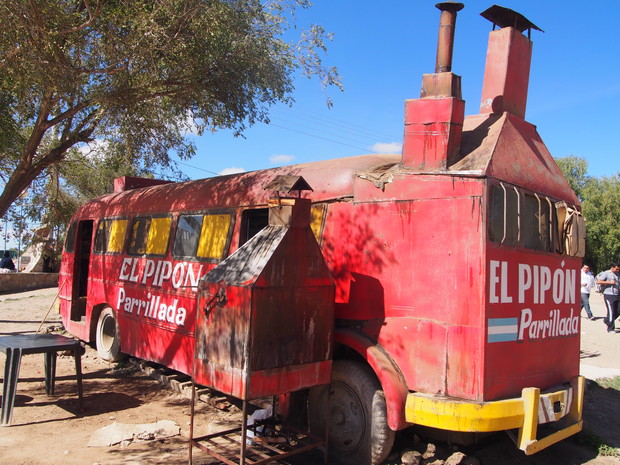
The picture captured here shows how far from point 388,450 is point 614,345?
9.33 metres

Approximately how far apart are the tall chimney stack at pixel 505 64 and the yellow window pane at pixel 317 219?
74.4 inches

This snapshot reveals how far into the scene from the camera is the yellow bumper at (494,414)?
390cm

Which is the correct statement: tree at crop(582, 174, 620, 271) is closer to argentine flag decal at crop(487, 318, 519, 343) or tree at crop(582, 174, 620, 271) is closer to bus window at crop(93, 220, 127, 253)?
bus window at crop(93, 220, 127, 253)

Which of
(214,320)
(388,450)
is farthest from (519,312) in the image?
(214,320)

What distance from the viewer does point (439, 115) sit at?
4.55 m

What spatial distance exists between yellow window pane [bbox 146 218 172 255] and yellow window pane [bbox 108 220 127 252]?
100 centimetres

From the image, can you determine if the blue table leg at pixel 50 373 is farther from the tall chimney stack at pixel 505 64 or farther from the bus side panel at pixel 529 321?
the tall chimney stack at pixel 505 64

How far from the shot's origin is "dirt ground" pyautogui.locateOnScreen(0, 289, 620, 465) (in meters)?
4.89

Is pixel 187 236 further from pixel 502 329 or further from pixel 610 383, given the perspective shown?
pixel 610 383

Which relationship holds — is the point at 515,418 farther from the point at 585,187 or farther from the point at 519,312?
the point at 585,187

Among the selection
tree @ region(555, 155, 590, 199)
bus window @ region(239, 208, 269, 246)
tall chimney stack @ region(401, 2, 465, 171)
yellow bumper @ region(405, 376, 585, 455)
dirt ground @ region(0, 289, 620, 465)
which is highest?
tree @ region(555, 155, 590, 199)

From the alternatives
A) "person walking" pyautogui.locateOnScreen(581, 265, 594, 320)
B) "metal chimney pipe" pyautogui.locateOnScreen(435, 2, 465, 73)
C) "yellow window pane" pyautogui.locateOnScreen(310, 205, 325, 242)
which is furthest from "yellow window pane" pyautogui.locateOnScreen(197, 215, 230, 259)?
"person walking" pyautogui.locateOnScreen(581, 265, 594, 320)

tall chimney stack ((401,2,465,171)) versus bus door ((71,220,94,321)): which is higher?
tall chimney stack ((401,2,465,171))

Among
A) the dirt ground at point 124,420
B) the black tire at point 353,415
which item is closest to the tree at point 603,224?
the dirt ground at point 124,420
